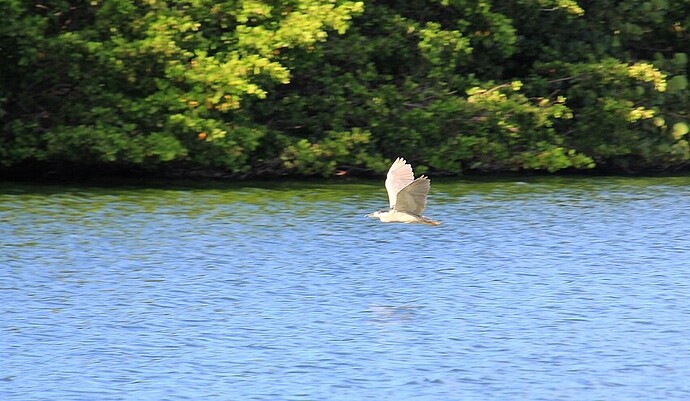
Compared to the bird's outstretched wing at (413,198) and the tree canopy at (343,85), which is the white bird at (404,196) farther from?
the tree canopy at (343,85)

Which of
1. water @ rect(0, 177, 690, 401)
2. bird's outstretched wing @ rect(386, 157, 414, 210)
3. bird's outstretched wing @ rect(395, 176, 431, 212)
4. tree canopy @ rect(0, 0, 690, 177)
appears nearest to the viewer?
water @ rect(0, 177, 690, 401)

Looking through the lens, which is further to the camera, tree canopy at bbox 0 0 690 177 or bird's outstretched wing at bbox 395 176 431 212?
tree canopy at bbox 0 0 690 177

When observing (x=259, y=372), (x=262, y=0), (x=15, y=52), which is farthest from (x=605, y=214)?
(x=259, y=372)

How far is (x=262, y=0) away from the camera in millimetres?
23156

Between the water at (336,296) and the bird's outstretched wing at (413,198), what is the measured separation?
839 mm

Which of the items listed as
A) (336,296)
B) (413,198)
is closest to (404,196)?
(413,198)

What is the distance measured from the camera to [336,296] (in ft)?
49.1

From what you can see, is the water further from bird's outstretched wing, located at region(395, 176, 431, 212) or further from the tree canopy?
the tree canopy

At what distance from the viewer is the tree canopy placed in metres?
22.8

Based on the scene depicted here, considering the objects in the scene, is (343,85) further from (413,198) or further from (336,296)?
(336,296)

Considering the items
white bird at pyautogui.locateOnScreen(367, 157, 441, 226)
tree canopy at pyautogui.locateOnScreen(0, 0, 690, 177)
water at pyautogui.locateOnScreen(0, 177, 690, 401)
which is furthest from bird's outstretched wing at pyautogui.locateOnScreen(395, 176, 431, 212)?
tree canopy at pyautogui.locateOnScreen(0, 0, 690, 177)

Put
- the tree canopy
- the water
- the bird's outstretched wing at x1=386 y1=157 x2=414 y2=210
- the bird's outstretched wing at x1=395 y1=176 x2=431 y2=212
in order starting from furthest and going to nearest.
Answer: the tree canopy < the bird's outstretched wing at x1=395 y1=176 x2=431 y2=212 < the bird's outstretched wing at x1=386 y1=157 x2=414 y2=210 < the water

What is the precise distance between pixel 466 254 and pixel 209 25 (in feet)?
24.6

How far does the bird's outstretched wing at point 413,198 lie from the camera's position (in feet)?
48.9
